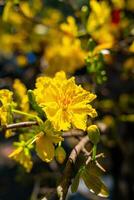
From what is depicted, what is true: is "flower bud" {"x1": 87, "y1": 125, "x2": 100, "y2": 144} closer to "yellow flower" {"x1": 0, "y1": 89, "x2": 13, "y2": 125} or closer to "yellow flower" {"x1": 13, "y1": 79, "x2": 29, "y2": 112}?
"yellow flower" {"x1": 0, "y1": 89, "x2": 13, "y2": 125}

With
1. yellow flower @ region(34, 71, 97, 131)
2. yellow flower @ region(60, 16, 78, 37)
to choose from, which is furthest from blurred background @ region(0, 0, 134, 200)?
yellow flower @ region(34, 71, 97, 131)

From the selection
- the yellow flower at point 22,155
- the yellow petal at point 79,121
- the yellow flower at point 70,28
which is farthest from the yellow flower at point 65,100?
the yellow flower at point 70,28

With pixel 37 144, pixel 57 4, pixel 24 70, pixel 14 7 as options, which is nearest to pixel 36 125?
pixel 37 144

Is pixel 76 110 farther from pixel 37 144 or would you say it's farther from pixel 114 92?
pixel 114 92

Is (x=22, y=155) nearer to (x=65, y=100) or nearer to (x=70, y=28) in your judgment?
(x=65, y=100)

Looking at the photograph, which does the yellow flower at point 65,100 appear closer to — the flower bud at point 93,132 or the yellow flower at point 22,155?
the flower bud at point 93,132

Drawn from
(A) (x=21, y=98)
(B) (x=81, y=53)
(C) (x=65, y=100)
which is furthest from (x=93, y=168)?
(B) (x=81, y=53)
